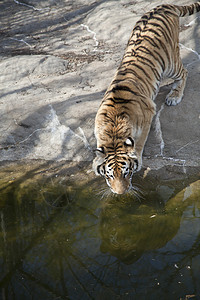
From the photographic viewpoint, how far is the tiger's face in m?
3.68

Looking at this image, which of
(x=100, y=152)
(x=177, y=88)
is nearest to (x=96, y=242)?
(x=100, y=152)

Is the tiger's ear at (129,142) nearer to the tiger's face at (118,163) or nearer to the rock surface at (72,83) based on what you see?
the tiger's face at (118,163)

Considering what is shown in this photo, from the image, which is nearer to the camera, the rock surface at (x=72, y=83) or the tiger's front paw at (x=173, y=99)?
the rock surface at (x=72, y=83)

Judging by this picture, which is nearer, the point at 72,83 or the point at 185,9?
the point at 185,9

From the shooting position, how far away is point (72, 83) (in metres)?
6.12

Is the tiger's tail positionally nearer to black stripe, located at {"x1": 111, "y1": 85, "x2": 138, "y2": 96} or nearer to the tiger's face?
black stripe, located at {"x1": 111, "y1": 85, "x2": 138, "y2": 96}

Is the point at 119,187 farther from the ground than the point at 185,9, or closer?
closer

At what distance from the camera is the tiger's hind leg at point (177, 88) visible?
17.2ft

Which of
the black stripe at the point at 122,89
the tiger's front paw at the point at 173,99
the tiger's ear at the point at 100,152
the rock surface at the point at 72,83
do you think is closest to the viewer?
the tiger's ear at the point at 100,152

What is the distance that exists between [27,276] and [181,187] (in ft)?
6.20

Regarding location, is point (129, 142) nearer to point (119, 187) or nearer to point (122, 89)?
point (119, 187)

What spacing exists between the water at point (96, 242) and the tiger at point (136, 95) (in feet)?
1.10

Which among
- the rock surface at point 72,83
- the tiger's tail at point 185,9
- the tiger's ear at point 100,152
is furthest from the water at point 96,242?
the tiger's tail at point 185,9

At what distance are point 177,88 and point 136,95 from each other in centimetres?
121
